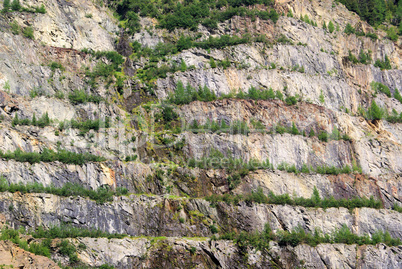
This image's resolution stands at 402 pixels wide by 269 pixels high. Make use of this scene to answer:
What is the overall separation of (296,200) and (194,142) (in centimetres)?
1422

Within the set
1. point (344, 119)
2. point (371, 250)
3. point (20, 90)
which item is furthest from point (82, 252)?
point (344, 119)

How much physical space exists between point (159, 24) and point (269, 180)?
3215cm

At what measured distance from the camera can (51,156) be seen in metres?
72.8

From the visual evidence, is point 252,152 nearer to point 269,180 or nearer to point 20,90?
point 269,180

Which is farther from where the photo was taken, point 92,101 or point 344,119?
point 344,119

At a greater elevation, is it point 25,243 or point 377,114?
point 377,114

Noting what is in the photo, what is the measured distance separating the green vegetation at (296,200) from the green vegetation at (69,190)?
11.3 meters

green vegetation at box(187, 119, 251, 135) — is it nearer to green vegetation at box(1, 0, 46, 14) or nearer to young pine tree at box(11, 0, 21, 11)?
green vegetation at box(1, 0, 46, 14)

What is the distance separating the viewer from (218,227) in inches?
2958

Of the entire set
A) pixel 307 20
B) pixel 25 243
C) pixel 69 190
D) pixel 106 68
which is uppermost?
pixel 307 20

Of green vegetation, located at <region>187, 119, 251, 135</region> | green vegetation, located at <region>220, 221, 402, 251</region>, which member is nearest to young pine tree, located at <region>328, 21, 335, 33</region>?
green vegetation, located at <region>187, 119, 251, 135</region>

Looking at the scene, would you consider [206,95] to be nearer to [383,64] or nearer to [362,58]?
[362,58]

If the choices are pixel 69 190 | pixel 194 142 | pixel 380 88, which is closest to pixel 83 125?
pixel 69 190

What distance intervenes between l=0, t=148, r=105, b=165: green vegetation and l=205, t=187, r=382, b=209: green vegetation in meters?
14.4
